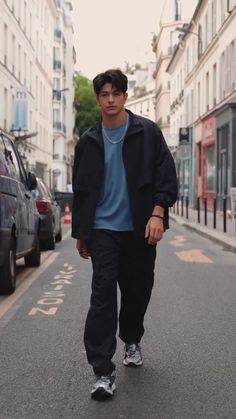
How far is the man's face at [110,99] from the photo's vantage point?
4145 millimetres

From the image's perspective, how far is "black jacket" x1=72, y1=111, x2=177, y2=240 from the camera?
414cm

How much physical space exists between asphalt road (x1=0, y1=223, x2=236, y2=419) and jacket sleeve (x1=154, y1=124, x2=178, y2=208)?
3.81 ft

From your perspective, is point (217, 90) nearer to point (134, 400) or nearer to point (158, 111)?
point (134, 400)

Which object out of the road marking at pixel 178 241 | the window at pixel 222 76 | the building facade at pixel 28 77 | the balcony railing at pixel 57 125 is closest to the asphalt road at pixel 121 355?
the road marking at pixel 178 241

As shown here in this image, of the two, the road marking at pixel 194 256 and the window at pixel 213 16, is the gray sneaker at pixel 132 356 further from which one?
the window at pixel 213 16

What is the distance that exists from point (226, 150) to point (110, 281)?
24.5 meters

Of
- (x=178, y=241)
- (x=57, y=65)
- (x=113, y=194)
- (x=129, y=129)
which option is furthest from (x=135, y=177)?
(x=57, y=65)

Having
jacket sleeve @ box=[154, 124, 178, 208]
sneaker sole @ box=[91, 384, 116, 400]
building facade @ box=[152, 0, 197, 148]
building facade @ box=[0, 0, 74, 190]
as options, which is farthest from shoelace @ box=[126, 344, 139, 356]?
building facade @ box=[152, 0, 197, 148]

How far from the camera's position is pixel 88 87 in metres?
90.2

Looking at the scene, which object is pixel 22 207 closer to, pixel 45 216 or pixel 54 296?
pixel 54 296

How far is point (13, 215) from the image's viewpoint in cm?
834

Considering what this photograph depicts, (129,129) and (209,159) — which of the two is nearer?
(129,129)

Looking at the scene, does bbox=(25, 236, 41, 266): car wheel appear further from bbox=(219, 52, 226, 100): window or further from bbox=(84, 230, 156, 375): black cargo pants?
bbox=(219, 52, 226, 100): window

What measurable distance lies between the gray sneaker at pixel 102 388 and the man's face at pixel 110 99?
1568mm
